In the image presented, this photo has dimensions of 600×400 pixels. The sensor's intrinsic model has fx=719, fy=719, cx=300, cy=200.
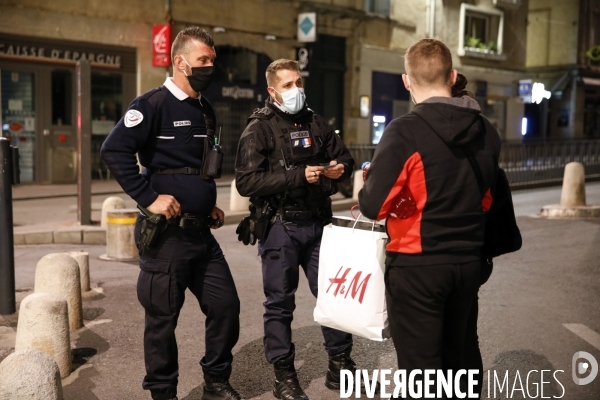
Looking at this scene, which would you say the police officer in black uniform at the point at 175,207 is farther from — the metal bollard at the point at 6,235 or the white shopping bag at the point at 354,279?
the metal bollard at the point at 6,235

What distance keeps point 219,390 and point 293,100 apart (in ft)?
5.83

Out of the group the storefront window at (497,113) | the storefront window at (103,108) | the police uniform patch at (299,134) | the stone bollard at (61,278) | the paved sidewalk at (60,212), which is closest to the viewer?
the police uniform patch at (299,134)

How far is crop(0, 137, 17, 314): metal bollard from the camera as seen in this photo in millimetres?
6082

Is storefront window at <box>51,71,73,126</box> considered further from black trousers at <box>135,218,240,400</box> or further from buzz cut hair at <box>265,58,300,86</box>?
black trousers at <box>135,218,240,400</box>

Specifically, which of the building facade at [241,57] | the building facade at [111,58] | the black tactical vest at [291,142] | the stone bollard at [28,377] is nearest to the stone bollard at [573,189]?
the black tactical vest at [291,142]

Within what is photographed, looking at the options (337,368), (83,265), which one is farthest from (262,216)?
(83,265)

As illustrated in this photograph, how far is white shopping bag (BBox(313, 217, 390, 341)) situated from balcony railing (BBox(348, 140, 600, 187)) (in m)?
13.7

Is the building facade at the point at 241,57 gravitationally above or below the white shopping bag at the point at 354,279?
above

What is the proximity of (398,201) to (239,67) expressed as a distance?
19204 millimetres

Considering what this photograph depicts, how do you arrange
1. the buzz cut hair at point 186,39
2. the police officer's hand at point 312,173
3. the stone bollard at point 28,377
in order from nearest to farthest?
the stone bollard at point 28,377
the buzz cut hair at point 186,39
the police officer's hand at point 312,173

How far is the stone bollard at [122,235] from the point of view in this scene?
8.76 m

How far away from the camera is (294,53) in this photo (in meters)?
23.2

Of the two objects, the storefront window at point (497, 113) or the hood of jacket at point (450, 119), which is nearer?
the hood of jacket at point (450, 119)

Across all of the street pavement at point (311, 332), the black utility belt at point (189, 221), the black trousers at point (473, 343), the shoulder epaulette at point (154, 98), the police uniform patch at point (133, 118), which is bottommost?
the street pavement at point (311, 332)
